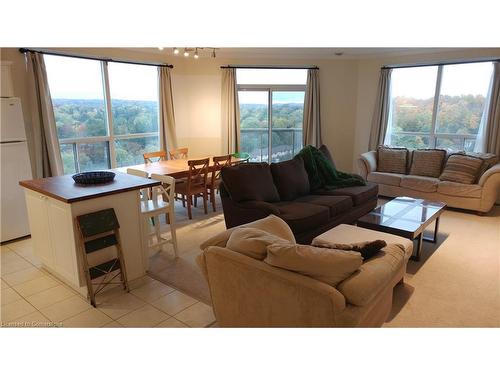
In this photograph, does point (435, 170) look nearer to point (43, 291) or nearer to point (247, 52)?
point (247, 52)

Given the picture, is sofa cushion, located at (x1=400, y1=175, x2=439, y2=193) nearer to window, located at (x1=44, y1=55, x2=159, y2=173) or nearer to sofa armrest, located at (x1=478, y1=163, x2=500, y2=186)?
sofa armrest, located at (x1=478, y1=163, x2=500, y2=186)

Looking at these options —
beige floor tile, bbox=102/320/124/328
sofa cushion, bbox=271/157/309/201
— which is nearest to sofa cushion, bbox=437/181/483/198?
sofa cushion, bbox=271/157/309/201

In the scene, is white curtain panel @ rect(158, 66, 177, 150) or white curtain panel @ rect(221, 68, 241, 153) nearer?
white curtain panel @ rect(158, 66, 177, 150)

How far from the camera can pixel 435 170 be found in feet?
17.8

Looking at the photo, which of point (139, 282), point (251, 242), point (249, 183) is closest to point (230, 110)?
point (249, 183)

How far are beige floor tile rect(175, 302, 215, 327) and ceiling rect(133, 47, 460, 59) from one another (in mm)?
4431

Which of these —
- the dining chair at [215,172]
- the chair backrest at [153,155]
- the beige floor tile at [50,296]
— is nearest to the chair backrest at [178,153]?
the chair backrest at [153,155]

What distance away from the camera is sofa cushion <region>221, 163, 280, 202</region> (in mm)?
3684

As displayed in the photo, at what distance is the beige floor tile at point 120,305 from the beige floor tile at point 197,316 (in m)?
0.39

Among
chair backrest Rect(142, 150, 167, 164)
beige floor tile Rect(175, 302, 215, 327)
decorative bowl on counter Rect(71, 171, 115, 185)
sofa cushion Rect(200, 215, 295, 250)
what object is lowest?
beige floor tile Rect(175, 302, 215, 327)

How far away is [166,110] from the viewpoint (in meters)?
6.16

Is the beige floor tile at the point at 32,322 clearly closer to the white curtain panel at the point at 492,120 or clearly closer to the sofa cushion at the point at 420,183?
the sofa cushion at the point at 420,183

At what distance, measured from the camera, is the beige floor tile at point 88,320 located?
97.3 inches

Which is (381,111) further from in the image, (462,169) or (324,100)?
(462,169)
